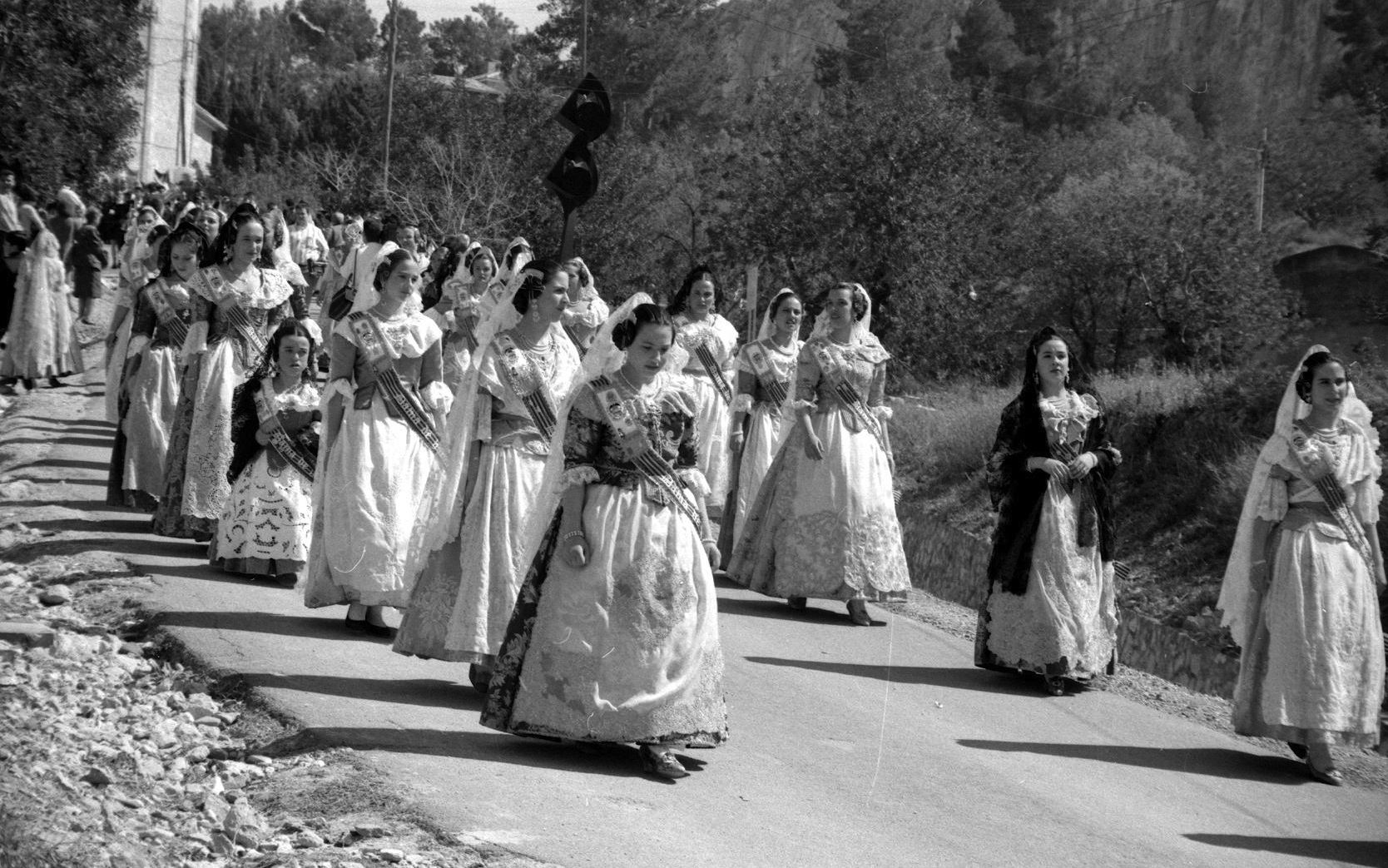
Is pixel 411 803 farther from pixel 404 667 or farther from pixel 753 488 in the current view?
pixel 753 488

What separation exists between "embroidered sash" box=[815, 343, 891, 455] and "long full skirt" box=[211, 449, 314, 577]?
3390 mm

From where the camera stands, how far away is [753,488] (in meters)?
13.1

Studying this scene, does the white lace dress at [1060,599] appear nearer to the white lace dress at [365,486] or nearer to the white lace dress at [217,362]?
the white lace dress at [365,486]

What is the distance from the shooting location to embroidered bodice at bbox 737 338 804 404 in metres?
12.8

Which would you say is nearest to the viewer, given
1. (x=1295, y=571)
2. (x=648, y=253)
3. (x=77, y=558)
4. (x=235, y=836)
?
(x=235, y=836)

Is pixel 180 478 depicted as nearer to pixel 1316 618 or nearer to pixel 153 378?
pixel 153 378

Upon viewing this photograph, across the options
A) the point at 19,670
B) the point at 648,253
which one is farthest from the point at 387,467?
the point at 648,253

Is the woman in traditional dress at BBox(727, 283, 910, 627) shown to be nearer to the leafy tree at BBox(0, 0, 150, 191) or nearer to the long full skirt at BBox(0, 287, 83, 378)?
the long full skirt at BBox(0, 287, 83, 378)

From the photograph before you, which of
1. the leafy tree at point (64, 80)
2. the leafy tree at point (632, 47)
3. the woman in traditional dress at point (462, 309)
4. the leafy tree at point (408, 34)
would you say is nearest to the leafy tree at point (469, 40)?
the leafy tree at point (408, 34)

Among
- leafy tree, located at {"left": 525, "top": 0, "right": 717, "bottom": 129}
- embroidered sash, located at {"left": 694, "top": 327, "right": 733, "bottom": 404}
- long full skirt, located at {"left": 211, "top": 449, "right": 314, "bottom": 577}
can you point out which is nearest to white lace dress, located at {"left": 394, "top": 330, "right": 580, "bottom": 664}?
long full skirt, located at {"left": 211, "top": 449, "right": 314, "bottom": 577}

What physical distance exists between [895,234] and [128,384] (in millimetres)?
19901

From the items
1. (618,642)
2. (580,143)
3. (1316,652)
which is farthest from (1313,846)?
(580,143)

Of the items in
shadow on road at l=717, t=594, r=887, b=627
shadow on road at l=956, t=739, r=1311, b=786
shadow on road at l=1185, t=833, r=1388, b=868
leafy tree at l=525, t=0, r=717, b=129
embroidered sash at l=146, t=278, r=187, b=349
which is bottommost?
shadow on road at l=1185, t=833, r=1388, b=868

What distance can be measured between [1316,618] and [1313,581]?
0.60 feet
